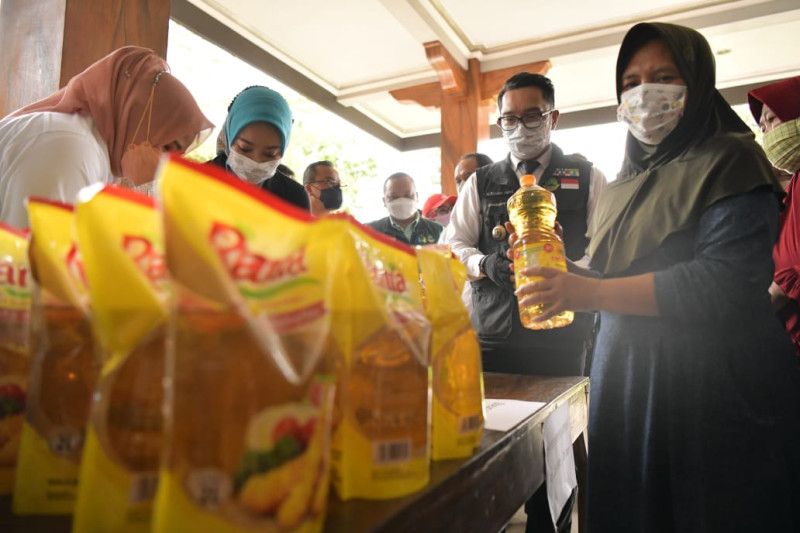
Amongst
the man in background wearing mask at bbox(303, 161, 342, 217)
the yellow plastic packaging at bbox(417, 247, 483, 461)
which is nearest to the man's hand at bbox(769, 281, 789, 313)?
the yellow plastic packaging at bbox(417, 247, 483, 461)

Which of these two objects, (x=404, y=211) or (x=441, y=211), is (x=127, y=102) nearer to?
(x=404, y=211)

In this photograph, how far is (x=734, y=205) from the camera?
37.6 inches

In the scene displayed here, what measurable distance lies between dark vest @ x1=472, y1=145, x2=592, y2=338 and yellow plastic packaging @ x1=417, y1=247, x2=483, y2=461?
Answer: 111 cm

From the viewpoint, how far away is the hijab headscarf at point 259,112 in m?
1.73

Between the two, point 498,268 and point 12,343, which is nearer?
point 12,343

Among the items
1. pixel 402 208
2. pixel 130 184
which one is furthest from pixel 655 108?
pixel 402 208

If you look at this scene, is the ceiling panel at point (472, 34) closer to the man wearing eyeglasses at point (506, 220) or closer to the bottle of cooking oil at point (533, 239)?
the man wearing eyeglasses at point (506, 220)

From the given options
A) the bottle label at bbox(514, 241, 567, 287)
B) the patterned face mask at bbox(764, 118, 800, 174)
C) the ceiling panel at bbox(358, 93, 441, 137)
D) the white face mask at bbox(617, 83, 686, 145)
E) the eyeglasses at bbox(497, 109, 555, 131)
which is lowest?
the bottle label at bbox(514, 241, 567, 287)

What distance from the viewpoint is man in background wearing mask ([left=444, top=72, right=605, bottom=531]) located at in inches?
68.0

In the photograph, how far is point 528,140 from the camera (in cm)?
189

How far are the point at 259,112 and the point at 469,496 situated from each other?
1454mm

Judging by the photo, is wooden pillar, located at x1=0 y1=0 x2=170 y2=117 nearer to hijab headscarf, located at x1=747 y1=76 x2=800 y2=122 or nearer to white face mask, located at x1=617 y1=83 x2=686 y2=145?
white face mask, located at x1=617 y1=83 x2=686 y2=145

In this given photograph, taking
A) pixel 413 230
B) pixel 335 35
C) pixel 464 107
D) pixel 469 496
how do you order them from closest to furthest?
pixel 469 496, pixel 413 230, pixel 335 35, pixel 464 107

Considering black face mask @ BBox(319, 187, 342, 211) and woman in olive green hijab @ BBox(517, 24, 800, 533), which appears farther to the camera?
black face mask @ BBox(319, 187, 342, 211)
